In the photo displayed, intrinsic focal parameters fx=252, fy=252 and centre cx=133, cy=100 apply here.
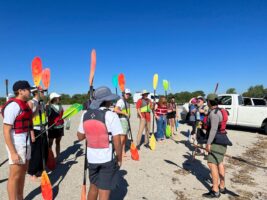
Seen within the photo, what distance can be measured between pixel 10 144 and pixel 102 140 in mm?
1226

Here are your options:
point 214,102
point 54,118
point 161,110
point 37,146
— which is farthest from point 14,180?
point 161,110

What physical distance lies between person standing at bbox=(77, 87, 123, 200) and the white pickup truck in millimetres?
10210

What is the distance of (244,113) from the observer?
12.2m

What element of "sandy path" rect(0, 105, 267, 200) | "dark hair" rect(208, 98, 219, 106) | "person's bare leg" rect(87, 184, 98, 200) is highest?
"dark hair" rect(208, 98, 219, 106)

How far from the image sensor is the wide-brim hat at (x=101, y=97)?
9.42 ft

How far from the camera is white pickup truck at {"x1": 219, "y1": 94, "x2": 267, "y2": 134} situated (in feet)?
39.3

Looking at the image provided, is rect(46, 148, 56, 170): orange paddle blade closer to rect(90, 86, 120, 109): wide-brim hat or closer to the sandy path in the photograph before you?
the sandy path

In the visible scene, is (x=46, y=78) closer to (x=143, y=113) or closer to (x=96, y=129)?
(x=96, y=129)

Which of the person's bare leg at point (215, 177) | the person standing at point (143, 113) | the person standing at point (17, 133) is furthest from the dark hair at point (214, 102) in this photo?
the person standing at point (143, 113)

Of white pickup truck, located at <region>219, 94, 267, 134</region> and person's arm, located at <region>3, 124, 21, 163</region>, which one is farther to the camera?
white pickup truck, located at <region>219, 94, 267, 134</region>

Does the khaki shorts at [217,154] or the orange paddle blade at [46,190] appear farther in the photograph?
the khaki shorts at [217,154]

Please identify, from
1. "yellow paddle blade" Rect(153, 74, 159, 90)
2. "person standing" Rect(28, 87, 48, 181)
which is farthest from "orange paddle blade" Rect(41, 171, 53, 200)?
"yellow paddle blade" Rect(153, 74, 159, 90)

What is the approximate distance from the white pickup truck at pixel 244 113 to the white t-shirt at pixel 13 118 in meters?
10.4

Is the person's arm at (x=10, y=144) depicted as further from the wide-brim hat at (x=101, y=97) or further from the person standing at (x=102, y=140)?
the wide-brim hat at (x=101, y=97)
